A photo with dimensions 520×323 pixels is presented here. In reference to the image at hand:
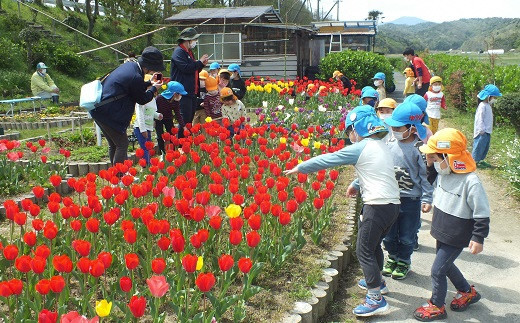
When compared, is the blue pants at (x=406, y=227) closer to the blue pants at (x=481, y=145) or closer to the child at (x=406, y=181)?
the child at (x=406, y=181)

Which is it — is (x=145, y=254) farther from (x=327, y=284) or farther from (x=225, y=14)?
(x=225, y=14)

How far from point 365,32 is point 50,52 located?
1918cm

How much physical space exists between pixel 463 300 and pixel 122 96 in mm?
3849

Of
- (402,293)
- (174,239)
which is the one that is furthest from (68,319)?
(402,293)

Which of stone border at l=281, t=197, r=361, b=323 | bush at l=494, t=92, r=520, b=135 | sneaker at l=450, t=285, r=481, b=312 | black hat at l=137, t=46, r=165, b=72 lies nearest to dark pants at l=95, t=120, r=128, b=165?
black hat at l=137, t=46, r=165, b=72

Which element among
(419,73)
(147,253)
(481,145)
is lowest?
(147,253)

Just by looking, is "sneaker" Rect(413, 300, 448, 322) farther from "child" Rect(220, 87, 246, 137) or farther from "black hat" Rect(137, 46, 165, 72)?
"child" Rect(220, 87, 246, 137)

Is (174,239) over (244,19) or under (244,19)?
under

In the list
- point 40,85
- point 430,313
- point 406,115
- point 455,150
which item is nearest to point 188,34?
point 406,115

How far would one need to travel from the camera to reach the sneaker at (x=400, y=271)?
14.2ft

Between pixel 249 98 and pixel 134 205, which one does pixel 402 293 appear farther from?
pixel 249 98

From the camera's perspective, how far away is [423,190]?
4.22 meters

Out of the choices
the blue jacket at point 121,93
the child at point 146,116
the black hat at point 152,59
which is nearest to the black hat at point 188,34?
the child at point 146,116

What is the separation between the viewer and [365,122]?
3.66m
